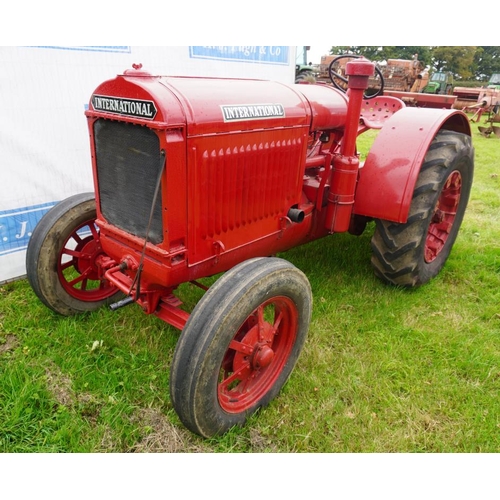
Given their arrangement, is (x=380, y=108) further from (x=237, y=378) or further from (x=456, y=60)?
(x=456, y=60)

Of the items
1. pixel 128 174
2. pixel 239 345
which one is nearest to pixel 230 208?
pixel 128 174

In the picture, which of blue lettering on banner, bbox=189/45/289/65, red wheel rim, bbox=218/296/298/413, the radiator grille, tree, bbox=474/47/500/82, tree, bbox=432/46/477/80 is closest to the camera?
the radiator grille

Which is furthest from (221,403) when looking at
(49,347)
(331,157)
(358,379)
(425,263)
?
(425,263)

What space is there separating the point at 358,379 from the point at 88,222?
197cm

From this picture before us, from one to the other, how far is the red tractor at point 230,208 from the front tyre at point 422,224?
0.01m

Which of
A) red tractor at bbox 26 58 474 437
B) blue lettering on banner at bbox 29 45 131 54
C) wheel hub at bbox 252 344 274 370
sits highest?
blue lettering on banner at bbox 29 45 131 54

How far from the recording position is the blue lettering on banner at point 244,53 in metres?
4.30

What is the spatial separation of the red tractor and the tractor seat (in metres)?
0.65

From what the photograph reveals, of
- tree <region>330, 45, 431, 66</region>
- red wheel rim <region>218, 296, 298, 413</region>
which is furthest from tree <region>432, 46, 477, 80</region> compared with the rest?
red wheel rim <region>218, 296, 298, 413</region>

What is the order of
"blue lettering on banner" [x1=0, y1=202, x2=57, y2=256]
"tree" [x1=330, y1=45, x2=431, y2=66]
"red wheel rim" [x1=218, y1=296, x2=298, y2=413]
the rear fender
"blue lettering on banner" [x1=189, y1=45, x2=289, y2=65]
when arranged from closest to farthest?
"red wheel rim" [x1=218, y1=296, x2=298, y2=413], the rear fender, "blue lettering on banner" [x1=0, y1=202, x2=57, y2=256], "blue lettering on banner" [x1=189, y1=45, x2=289, y2=65], "tree" [x1=330, y1=45, x2=431, y2=66]

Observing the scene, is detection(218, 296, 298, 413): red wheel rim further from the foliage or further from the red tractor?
the foliage

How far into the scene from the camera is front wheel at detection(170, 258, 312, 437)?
1883 millimetres

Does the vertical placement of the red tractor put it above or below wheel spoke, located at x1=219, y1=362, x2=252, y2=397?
above

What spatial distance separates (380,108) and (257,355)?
2.66 m
